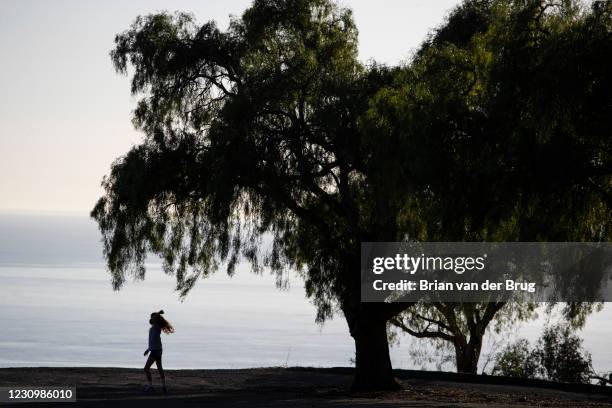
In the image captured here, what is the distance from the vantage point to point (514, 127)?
18.8m

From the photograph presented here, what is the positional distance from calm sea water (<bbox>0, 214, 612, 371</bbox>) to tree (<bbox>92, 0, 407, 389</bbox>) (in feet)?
67.5

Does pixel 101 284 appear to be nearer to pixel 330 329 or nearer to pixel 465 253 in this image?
pixel 330 329

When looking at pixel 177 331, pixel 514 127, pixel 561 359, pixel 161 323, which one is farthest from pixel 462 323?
pixel 177 331

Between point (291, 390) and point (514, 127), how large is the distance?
390 inches

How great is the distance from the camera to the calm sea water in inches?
2960

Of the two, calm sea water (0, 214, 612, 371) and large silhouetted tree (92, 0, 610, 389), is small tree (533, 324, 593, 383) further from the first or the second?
large silhouetted tree (92, 0, 610, 389)

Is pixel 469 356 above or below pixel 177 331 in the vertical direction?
below

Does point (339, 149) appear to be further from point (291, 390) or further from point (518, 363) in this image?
point (518, 363)

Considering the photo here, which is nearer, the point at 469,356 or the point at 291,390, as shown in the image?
the point at 291,390

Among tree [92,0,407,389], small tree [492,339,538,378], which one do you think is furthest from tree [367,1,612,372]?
small tree [492,339,538,378]

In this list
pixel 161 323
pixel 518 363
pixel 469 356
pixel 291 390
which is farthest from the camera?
pixel 469 356

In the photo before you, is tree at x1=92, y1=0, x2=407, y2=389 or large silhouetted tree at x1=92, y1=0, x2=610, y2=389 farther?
tree at x1=92, y1=0, x2=407, y2=389

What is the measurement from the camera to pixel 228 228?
2483 centimetres

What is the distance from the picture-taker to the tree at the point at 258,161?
2375 cm
